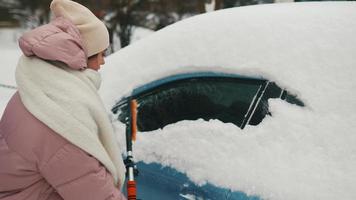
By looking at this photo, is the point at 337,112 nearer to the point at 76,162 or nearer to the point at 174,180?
the point at 174,180

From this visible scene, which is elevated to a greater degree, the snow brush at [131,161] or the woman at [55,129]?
the woman at [55,129]

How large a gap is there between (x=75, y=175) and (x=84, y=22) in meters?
0.51

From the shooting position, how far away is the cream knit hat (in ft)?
4.83

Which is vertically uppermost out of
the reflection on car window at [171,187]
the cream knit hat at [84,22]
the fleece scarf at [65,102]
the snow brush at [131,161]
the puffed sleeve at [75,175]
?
the cream knit hat at [84,22]

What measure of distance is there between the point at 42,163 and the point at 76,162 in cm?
10

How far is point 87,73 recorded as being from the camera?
1426 millimetres

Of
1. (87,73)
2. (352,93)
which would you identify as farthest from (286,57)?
(87,73)

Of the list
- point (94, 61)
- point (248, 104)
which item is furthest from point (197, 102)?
point (94, 61)

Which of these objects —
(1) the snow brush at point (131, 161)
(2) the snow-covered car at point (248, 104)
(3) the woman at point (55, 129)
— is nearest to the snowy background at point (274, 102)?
(2) the snow-covered car at point (248, 104)

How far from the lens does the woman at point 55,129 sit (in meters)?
1.30

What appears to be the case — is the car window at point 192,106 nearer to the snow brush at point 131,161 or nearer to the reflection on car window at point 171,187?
the reflection on car window at point 171,187

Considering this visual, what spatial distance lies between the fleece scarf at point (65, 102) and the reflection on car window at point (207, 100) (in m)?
0.84

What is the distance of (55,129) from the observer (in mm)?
1302

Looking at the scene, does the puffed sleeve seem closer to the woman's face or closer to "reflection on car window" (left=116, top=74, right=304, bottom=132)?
the woman's face
